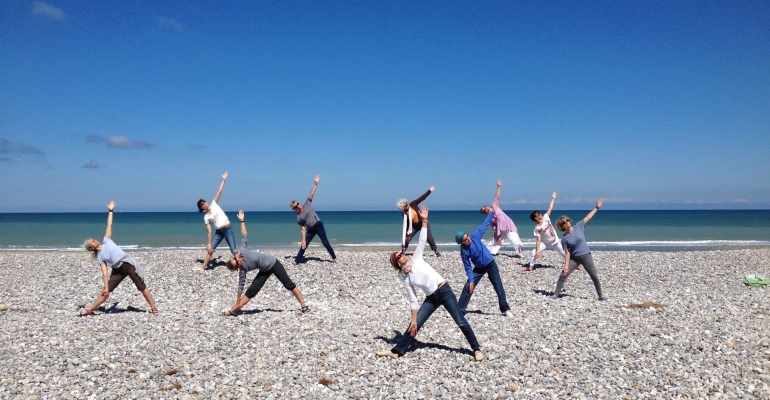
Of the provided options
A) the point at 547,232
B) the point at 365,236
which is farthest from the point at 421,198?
the point at 365,236

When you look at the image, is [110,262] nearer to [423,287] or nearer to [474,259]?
[423,287]

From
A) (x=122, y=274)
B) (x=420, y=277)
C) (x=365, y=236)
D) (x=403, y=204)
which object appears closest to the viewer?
(x=420, y=277)

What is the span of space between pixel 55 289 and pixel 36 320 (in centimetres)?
487

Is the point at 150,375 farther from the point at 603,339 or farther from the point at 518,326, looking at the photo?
the point at 603,339

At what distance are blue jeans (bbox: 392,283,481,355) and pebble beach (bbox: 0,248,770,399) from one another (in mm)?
275

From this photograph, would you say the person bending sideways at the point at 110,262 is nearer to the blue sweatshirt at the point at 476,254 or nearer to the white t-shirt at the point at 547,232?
the blue sweatshirt at the point at 476,254

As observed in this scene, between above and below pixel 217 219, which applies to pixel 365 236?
below

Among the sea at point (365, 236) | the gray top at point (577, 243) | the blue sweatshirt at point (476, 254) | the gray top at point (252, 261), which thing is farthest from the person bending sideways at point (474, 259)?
the sea at point (365, 236)

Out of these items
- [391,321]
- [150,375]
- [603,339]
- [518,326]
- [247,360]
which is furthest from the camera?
[391,321]

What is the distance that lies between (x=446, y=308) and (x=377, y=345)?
1595 mm

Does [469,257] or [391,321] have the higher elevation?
[469,257]

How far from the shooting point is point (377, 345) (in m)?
8.24

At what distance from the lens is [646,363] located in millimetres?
7125

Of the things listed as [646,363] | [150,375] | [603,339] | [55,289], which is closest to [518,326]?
[603,339]
